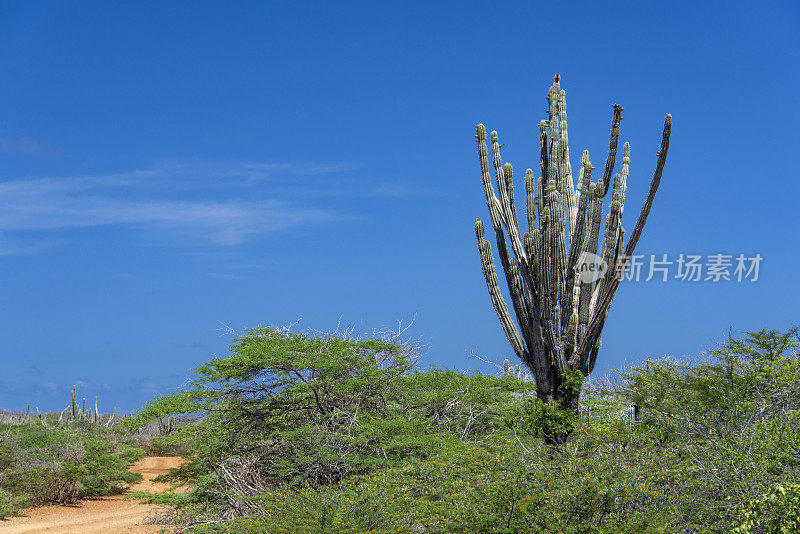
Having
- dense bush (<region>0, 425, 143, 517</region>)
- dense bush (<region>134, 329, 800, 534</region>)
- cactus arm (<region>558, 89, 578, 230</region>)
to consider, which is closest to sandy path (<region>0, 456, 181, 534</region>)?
dense bush (<region>0, 425, 143, 517</region>)

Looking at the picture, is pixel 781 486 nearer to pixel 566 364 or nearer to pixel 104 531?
pixel 566 364

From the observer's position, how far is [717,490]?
749 cm

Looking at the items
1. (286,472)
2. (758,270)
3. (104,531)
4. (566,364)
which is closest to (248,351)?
(286,472)

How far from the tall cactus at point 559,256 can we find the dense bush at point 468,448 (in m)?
1.10

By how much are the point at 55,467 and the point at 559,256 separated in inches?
556

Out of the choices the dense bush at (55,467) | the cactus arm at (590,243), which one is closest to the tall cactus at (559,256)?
the cactus arm at (590,243)

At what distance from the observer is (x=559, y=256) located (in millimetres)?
13305

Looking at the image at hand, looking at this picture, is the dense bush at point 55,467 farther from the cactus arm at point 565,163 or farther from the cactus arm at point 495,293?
the cactus arm at point 565,163

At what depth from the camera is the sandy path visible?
14.0 meters

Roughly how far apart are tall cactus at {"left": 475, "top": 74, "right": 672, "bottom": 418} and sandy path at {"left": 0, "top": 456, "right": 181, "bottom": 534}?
8.40 meters

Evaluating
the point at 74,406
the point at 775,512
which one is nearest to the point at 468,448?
the point at 775,512

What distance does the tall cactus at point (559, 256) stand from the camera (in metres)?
13.3

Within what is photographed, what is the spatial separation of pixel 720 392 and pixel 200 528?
26.1 ft

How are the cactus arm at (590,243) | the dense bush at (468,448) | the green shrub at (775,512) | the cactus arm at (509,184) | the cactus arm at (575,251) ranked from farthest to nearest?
1. the cactus arm at (509,184)
2. the cactus arm at (575,251)
3. the cactus arm at (590,243)
4. the dense bush at (468,448)
5. the green shrub at (775,512)
